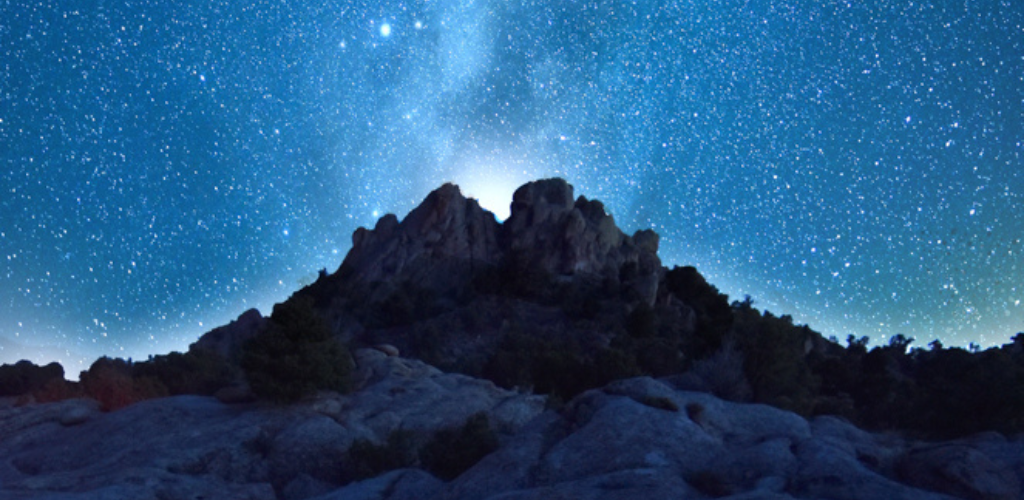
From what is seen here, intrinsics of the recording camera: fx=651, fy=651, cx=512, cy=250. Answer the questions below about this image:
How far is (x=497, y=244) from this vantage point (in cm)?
7575

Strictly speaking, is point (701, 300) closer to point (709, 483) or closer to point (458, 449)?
point (458, 449)

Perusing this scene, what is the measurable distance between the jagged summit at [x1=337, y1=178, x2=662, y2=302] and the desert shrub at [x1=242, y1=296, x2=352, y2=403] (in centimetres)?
4138

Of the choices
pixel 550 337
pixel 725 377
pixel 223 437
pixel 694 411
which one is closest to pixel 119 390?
pixel 223 437

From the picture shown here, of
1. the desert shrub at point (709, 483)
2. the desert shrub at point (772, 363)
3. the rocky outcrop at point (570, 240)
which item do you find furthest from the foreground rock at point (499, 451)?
the rocky outcrop at point (570, 240)

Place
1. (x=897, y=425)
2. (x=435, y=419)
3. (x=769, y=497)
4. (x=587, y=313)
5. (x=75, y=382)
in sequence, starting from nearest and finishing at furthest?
(x=769, y=497), (x=435, y=419), (x=897, y=425), (x=75, y=382), (x=587, y=313)

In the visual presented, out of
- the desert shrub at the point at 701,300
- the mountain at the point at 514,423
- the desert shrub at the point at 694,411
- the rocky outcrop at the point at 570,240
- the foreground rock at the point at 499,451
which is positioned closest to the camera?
the foreground rock at the point at 499,451

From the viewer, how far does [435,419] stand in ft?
77.7

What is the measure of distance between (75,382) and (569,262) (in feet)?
153

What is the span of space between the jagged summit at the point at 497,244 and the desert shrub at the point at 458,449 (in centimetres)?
4843

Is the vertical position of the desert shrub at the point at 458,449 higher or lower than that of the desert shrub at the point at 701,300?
lower

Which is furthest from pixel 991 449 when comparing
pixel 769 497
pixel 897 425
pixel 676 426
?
pixel 897 425

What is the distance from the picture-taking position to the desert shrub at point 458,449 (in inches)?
691

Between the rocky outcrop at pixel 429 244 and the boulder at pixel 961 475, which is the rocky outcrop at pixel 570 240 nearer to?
the rocky outcrop at pixel 429 244

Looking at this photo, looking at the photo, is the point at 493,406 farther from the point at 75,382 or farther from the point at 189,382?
the point at 75,382
